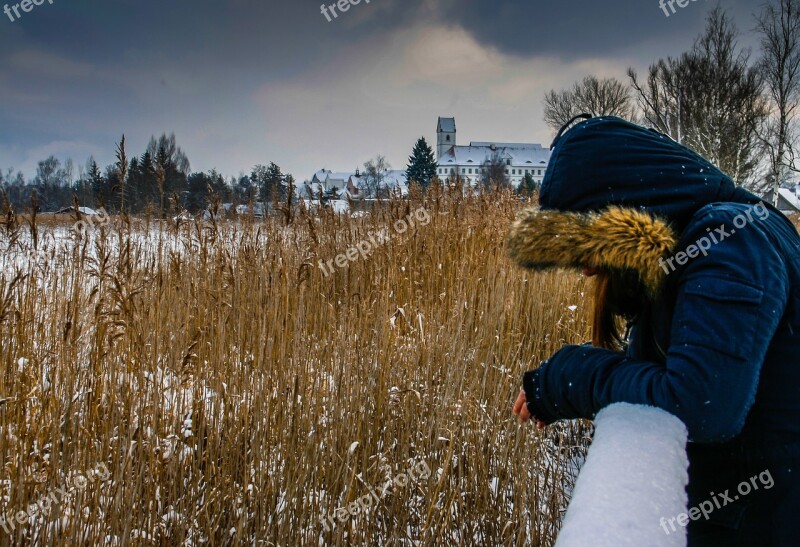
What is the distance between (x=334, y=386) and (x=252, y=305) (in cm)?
85

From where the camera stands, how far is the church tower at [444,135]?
9262 cm

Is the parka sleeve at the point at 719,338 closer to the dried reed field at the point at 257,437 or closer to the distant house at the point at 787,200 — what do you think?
the dried reed field at the point at 257,437

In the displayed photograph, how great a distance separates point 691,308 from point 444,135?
315 feet

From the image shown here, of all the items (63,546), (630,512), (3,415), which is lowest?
(63,546)

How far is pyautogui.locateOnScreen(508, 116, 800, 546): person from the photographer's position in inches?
29.4

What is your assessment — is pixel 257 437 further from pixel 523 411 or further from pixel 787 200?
→ pixel 787 200

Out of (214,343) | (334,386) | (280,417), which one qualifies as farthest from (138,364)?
(334,386)

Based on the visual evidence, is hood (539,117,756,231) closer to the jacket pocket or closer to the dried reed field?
the jacket pocket

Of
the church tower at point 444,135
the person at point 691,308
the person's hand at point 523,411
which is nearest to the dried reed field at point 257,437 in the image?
the person's hand at point 523,411

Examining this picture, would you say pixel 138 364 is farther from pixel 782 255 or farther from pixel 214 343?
pixel 782 255

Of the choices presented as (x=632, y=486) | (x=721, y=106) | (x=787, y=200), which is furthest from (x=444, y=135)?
(x=632, y=486)

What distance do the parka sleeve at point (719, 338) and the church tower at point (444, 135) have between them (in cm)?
9392

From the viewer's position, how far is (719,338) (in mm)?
738

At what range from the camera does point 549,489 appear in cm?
240
